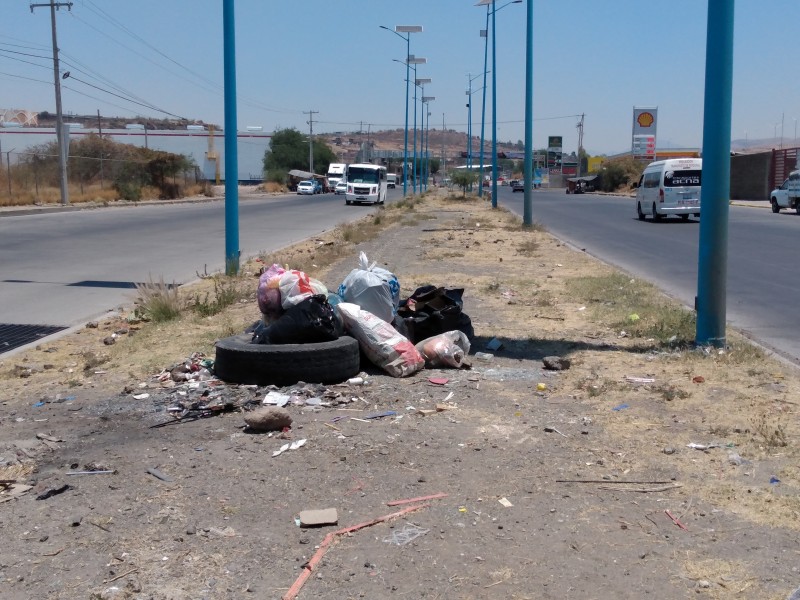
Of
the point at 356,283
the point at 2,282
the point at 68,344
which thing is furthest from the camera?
the point at 2,282

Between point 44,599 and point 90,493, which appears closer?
point 44,599

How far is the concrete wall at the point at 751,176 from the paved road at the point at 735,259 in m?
29.8

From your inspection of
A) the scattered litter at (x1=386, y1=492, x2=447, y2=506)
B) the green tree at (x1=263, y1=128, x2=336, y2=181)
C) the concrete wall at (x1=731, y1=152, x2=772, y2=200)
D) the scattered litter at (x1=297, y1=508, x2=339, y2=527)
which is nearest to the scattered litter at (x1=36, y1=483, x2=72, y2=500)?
the scattered litter at (x1=297, y1=508, x2=339, y2=527)

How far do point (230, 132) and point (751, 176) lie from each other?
193ft

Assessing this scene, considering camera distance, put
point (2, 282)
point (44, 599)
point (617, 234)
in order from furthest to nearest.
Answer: point (617, 234)
point (2, 282)
point (44, 599)

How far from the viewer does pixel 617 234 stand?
26797mm

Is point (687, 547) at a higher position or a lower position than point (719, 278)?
lower

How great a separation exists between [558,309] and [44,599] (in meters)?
8.11

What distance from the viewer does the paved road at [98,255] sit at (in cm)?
1218

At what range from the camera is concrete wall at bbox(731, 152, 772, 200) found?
62.8m

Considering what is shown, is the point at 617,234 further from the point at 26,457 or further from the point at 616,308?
the point at 26,457

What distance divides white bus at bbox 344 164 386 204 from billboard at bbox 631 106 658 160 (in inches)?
1900

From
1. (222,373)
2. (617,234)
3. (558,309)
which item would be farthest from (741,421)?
(617,234)

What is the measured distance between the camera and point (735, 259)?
18234mm
